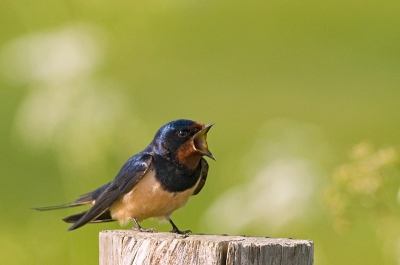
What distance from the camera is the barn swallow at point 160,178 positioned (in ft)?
12.8

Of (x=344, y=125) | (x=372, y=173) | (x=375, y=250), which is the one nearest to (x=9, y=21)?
(x=344, y=125)

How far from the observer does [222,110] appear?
9617mm

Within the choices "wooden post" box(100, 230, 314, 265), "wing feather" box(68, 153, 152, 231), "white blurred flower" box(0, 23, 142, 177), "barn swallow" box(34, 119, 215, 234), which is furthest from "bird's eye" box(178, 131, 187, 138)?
"wooden post" box(100, 230, 314, 265)

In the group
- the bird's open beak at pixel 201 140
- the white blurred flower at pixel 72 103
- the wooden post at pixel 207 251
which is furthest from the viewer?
the white blurred flower at pixel 72 103

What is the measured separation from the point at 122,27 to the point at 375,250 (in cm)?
562

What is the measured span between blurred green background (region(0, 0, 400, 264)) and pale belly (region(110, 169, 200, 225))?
418 millimetres

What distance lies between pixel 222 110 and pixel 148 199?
18.9 feet

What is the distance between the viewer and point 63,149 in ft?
15.0

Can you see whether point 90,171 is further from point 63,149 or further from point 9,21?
point 9,21

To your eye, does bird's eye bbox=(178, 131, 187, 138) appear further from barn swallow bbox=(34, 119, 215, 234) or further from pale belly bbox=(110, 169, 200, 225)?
pale belly bbox=(110, 169, 200, 225)

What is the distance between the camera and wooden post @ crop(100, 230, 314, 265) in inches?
101

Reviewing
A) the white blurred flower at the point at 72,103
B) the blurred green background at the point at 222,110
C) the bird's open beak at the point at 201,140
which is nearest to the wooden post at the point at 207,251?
the blurred green background at the point at 222,110

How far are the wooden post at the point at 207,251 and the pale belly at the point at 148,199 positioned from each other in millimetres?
1093

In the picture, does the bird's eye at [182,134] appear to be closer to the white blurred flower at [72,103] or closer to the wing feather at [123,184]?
the wing feather at [123,184]
